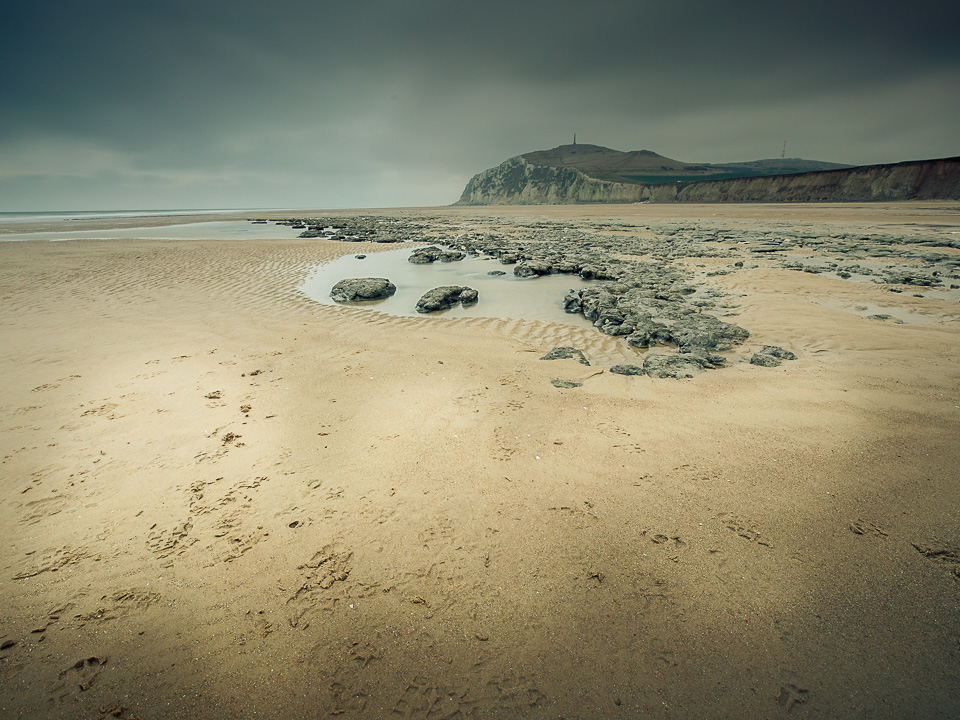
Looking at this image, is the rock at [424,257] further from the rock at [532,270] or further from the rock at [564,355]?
the rock at [564,355]

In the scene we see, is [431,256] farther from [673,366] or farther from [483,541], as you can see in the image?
[483,541]

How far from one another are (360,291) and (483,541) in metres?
9.34

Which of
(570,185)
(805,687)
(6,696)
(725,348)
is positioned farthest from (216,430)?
(570,185)

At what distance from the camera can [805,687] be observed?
1.89m

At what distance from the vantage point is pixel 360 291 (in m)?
10.8

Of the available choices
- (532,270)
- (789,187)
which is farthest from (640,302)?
(789,187)

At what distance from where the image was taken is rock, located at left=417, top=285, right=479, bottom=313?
9703 millimetres

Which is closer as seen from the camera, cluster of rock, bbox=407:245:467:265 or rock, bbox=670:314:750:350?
rock, bbox=670:314:750:350

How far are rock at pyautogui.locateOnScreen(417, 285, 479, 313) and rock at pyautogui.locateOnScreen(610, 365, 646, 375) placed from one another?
17.4 ft

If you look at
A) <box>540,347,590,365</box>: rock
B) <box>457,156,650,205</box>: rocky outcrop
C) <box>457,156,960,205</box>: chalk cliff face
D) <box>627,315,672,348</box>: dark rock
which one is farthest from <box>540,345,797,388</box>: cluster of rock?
<box>457,156,650,205</box>: rocky outcrop

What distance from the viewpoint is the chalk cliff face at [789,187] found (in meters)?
49.9

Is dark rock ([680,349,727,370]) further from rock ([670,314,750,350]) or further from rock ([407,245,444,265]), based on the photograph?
rock ([407,245,444,265])

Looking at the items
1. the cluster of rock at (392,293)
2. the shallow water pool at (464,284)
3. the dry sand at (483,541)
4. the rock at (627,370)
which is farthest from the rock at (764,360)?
the cluster of rock at (392,293)

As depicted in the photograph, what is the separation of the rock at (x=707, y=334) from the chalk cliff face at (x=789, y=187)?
71.5 metres
